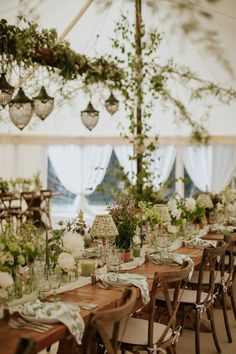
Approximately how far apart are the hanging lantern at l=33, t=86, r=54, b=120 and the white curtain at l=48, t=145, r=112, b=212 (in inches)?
289

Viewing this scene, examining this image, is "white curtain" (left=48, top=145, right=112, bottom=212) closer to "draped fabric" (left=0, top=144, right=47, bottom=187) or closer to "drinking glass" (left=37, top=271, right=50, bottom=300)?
"draped fabric" (left=0, top=144, right=47, bottom=187)

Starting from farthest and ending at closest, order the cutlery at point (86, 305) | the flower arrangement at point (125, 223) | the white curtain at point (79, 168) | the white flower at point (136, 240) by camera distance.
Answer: the white curtain at point (79, 168), the white flower at point (136, 240), the flower arrangement at point (125, 223), the cutlery at point (86, 305)

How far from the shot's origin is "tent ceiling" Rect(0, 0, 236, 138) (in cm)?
557

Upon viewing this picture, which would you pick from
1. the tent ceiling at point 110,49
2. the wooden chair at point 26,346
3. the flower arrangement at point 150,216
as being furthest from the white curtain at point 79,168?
the wooden chair at point 26,346

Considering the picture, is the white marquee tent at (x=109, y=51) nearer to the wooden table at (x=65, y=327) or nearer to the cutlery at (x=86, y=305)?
the wooden table at (x=65, y=327)

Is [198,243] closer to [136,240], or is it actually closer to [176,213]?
[176,213]

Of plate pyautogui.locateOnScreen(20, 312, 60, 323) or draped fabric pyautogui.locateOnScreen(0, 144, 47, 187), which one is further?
draped fabric pyautogui.locateOnScreen(0, 144, 47, 187)

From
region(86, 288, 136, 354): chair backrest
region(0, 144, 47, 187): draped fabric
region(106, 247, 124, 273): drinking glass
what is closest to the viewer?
region(86, 288, 136, 354): chair backrest

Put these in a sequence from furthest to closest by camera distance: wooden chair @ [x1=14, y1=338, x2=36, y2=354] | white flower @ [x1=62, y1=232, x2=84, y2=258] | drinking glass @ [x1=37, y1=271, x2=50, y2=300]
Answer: white flower @ [x1=62, y1=232, x2=84, y2=258]
drinking glass @ [x1=37, y1=271, x2=50, y2=300]
wooden chair @ [x1=14, y1=338, x2=36, y2=354]

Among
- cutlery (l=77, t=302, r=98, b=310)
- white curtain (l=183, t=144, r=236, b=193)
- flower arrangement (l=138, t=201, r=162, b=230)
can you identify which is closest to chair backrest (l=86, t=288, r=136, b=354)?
cutlery (l=77, t=302, r=98, b=310)

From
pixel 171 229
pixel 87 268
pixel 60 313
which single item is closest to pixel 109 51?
pixel 171 229

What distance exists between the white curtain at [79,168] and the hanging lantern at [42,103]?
7.34 metres

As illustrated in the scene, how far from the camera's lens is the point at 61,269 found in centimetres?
343

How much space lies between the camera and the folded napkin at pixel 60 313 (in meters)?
2.69
